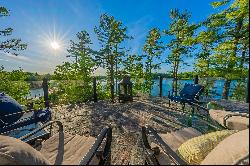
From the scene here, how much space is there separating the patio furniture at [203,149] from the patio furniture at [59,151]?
52cm

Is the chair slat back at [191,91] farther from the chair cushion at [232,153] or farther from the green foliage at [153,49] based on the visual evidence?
the green foliage at [153,49]

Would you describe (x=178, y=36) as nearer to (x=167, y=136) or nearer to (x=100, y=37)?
(x=100, y=37)

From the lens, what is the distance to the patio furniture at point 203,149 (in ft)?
4.39

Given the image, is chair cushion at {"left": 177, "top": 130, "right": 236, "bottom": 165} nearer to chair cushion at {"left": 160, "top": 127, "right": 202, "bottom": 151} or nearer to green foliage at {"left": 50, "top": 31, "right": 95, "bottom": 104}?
chair cushion at {"left": 160, "top": 127, "right": 202, "bottom": 151}

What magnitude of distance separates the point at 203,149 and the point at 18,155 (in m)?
1.55

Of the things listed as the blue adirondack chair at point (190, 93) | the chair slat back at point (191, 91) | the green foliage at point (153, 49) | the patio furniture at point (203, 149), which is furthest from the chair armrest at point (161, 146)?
the green foliage at point (153, 49)

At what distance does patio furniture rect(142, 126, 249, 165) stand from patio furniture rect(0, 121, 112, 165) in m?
0.52

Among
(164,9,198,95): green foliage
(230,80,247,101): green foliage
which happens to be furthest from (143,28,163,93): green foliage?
(230,80,247,101): green foliage

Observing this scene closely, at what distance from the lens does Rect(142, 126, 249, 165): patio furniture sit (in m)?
1.34

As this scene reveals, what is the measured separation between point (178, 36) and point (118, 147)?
16.8 meters

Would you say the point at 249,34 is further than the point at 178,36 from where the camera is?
No

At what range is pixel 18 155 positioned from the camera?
172cm

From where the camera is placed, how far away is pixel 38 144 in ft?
9.70

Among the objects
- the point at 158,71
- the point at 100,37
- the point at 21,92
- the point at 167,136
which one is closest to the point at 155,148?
the point at 167,136
